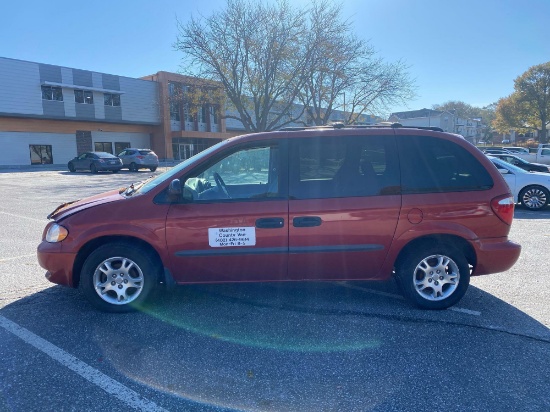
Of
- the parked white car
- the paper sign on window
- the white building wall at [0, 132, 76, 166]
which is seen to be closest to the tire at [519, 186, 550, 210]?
the parked white car

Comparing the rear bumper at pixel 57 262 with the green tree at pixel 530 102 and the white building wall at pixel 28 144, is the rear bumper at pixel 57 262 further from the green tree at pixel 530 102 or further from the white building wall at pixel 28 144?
the green tree at pixel 530 102

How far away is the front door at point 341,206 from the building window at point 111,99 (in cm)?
3971

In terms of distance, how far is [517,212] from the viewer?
963 centimetres

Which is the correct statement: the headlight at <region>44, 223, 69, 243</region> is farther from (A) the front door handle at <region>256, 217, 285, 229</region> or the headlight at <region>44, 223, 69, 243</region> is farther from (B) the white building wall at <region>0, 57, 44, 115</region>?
Answer: (B) the white building wall at <region>0, 57, 44, 115</region>

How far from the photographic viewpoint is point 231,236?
3590 mm

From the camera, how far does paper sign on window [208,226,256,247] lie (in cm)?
358

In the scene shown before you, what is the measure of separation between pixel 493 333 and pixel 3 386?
389 centimetres

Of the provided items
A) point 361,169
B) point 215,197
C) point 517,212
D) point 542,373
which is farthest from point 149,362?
point 517,212

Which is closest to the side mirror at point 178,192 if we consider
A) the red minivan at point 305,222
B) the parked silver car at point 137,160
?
Answer: the red minivan at point 305,222

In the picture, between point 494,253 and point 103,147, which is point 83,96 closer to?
point 103,147

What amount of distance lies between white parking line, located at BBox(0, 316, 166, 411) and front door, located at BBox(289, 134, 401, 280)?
5.74 feet

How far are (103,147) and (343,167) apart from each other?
4092 centimetres

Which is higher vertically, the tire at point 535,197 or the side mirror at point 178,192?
the side mirror at point 178,192

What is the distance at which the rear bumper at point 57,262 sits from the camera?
3.62m
